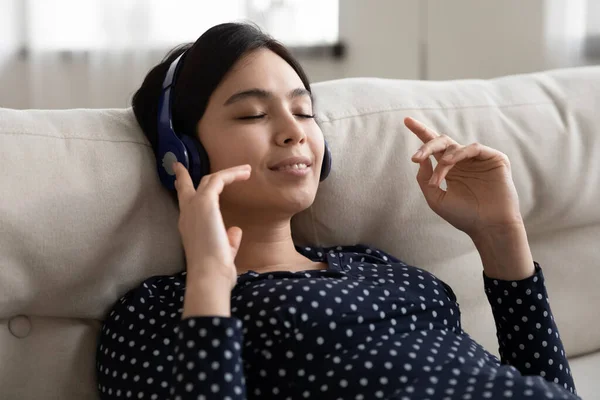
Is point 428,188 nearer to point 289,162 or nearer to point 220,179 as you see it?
point 289,162

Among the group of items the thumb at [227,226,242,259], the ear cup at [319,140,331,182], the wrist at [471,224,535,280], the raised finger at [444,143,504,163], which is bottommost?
the wrist at [471,224,535,280]

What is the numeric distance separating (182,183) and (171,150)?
114 mm

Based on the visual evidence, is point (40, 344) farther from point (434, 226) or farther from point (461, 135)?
point (461, 135)

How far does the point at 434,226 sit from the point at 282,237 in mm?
311

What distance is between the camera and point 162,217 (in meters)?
1.30

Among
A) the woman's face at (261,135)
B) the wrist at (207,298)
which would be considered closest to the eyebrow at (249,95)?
the woman's face at (261,135)

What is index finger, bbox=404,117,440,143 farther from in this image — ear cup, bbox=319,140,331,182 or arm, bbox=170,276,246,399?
arm, bbox=170,276,246,399

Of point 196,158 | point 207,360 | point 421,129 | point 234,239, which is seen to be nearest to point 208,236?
point 234,239

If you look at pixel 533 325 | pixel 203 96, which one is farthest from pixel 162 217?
A: pixel 533 325

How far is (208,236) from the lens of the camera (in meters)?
1.00

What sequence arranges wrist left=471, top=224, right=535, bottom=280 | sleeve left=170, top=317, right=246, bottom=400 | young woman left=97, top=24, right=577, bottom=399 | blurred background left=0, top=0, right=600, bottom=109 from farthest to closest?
blurred background left=0, top=0, right=600, bottom=109 → wrist left=471, top=224, right=535, bottom=280 → young woman left=97, top=24, right=577, bottom=399 → sleeve left=170, top=317, right=246, bottom=400

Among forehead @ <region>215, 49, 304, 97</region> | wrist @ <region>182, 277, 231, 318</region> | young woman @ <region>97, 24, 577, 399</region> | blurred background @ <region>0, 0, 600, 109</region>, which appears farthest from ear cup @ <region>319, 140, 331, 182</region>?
blurred background @ <region>0, 0, 600, 109</region>

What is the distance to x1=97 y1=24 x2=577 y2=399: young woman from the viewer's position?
104cm

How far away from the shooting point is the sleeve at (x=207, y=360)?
921mm
